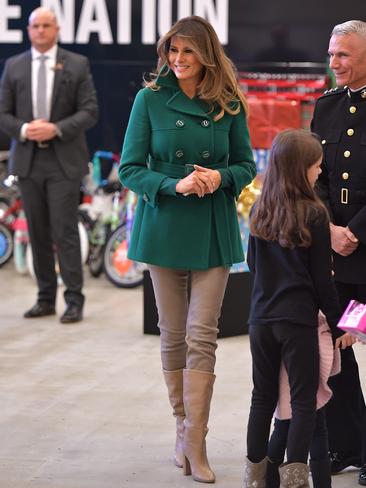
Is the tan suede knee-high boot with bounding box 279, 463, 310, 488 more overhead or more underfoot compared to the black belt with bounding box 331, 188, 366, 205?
more underfoot

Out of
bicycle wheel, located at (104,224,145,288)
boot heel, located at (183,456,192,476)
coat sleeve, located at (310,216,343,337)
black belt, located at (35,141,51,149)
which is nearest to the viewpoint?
coat sleeve, located at (310,216,343,337)

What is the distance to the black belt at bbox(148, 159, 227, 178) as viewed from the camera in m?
4.19

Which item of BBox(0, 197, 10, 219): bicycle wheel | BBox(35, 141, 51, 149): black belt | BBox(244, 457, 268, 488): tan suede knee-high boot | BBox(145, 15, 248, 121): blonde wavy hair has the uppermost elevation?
BBox(145, 15, 248, 121): blonde wavy hair

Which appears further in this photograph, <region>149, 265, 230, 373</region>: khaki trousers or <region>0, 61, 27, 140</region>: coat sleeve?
<region>0, 61, 27, 140</region>: coat sleeve

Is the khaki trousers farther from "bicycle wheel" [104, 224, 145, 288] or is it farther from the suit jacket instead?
"bicycle wheel" [104, 224, 145, 288]

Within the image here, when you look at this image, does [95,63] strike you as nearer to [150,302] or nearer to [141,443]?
[150,302]

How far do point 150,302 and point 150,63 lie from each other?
120 inches

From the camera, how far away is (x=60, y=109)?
748 centimetres

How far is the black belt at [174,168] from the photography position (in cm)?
419

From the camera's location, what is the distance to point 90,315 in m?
7.72

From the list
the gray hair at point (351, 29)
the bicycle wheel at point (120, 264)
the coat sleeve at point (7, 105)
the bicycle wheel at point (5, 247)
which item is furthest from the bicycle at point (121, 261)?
the gray hair at point (351, 29)

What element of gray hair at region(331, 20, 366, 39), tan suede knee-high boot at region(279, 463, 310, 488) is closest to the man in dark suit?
gray hair at region(331, 20, 366, 39)

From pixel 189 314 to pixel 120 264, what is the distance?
466 cm

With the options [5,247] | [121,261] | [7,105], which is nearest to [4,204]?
Result: [5,247]
